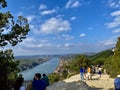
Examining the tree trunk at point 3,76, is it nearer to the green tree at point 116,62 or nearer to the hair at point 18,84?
the hair at point 18,84

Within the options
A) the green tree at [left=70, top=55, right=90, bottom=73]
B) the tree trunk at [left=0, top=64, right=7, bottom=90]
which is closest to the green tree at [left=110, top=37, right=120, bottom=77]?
the tree trunk at [left=0, top=64, right=7, bottom=90]

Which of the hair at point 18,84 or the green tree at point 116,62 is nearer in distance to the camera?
the hair at point 18,84

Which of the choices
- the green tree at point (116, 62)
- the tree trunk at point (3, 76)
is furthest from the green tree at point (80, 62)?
the tree trunk at point (3, 76)

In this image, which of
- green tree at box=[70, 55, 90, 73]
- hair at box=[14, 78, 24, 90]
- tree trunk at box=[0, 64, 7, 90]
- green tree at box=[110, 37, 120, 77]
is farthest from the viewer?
green tree at box=[70, 55, 90, 73]

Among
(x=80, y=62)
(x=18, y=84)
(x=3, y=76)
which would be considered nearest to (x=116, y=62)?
(x=3, y=76)

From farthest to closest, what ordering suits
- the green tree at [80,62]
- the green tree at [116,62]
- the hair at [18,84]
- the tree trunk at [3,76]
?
the green tree at [80,62] → the green tree at [116,62] → the tree trunk at [3,76] → the hair at [18,84]

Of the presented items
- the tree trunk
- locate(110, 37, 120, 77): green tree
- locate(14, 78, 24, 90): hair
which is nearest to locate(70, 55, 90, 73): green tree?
locate(110, 37, 120, 77): green tree

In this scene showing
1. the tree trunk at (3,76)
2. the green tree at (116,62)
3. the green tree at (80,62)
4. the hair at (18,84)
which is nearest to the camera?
the hair at (18,84)

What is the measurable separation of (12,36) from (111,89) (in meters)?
9.25

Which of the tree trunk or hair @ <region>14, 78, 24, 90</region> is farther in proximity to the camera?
the tree trunk

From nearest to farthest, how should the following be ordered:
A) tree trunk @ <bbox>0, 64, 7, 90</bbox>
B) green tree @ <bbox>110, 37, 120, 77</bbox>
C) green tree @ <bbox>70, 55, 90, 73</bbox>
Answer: tree trunk @ <bbox>0, 64, 7, 90</bbox> → green tree @ <bbox>110, 37, 120, 77</bbox> → green tree @ <bbox>70, 55, 90, 73</bbox>

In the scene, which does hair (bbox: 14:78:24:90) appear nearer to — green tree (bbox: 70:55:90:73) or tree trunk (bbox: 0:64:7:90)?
tree trunk (bbox: 0:64:7:90)

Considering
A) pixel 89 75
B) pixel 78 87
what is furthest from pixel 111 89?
pixel 89 75

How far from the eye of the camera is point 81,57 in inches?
2320
